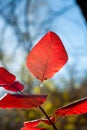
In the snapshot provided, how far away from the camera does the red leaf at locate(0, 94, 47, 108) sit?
1.10ft

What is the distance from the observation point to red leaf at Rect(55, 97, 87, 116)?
37 cm

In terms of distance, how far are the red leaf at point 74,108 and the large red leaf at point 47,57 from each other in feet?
0.14

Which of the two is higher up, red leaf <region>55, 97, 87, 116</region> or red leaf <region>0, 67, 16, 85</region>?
red leaf <region>0, 67, 16, 85</region>

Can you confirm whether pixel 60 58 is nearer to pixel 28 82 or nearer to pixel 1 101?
pixel 1 101

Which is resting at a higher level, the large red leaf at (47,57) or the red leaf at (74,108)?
the large red leaf at (47,57)

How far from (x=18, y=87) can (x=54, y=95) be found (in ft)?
20.4

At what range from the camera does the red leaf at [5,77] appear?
0.36 m

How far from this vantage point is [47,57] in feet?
1.31

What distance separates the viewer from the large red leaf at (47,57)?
0.39 meters

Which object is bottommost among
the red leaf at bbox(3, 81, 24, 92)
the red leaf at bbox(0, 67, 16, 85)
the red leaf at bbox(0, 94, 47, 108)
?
the red leaf at bbox(0, 94, 47, 108)

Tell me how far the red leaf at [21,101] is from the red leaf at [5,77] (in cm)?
2

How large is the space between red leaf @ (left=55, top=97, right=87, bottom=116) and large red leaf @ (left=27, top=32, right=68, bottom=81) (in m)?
0.04

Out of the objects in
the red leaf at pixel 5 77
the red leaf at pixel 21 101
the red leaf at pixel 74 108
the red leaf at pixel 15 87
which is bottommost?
the red leaf at pixel 74 108

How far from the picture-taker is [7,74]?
36 cm
